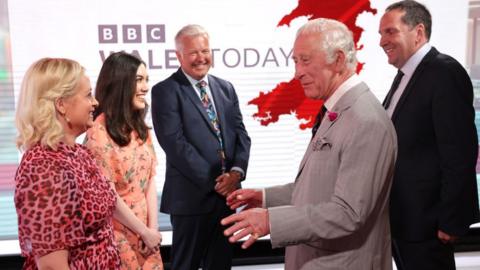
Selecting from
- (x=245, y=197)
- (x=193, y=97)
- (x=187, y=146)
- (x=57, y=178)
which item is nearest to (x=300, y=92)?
(x=193, y=97)

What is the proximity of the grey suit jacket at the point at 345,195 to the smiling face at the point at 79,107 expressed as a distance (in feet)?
2.38

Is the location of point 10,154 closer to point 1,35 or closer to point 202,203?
point 1,35

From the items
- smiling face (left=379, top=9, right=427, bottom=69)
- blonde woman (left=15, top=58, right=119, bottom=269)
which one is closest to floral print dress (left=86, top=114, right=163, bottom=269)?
blonde woman (left=15, top=58, right=119, bottom=269)

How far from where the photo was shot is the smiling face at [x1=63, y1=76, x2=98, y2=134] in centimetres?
172

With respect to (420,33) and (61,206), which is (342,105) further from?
(420,33)

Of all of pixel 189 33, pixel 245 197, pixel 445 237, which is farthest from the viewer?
pixel 189 33

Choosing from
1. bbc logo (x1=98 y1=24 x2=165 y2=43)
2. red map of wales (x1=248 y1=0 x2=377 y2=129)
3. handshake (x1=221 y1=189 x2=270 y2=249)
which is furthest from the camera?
red map of wales (x1=248 y1=0 x2=377 y2=129)

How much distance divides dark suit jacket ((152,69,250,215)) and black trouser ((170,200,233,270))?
0.06m

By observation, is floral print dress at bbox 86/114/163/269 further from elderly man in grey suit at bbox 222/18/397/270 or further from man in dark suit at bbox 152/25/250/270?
elderly man in grey suit at bbox 222/18/397/270

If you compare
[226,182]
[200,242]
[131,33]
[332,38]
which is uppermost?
[131,33]

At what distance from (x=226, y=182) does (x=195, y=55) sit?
774mm

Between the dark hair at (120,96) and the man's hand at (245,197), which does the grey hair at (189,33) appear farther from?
the man's hand at (245,197)

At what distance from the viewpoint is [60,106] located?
1.69 metres

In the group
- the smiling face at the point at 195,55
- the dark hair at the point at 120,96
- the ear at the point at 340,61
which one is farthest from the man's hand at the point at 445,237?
the smiling face at the point at 195,55
